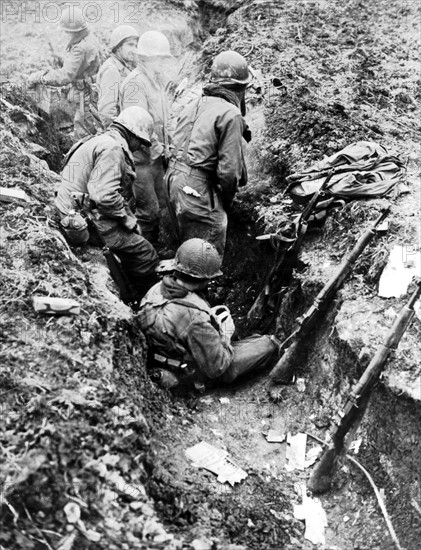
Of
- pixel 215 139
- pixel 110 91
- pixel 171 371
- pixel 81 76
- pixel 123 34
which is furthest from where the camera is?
pixel 81 76

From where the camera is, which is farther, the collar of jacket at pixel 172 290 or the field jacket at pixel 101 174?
the field jacket at pixel 101 174

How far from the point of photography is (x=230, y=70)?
21.1ft

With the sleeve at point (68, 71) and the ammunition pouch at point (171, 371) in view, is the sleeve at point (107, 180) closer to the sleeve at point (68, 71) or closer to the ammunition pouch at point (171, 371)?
the ammunition pouch at point (171, 371)

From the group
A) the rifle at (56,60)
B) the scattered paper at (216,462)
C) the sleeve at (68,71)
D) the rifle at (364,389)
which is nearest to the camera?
the rifle at (364,389)

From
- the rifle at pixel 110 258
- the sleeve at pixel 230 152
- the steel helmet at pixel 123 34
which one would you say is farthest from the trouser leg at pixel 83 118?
the sleeve at pixel 230 152

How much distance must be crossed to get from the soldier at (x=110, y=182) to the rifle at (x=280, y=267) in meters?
1.41

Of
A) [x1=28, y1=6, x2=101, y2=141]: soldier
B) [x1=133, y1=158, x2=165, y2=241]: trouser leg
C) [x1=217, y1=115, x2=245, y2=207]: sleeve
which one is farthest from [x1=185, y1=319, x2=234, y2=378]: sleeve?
[x1=28, y1=6, x2=101, y2=141]: soldier

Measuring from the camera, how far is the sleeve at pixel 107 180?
20.1 feet

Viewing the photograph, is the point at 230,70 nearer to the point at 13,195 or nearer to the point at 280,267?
the point at 280,267

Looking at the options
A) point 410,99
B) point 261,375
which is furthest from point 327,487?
point 410,99

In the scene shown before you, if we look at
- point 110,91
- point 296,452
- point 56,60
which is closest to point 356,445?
point 296,452

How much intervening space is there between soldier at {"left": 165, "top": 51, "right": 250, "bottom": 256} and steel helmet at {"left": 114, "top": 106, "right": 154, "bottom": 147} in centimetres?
42

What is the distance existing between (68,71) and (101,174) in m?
2.96

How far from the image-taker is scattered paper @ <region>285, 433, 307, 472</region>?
17.2 ft
